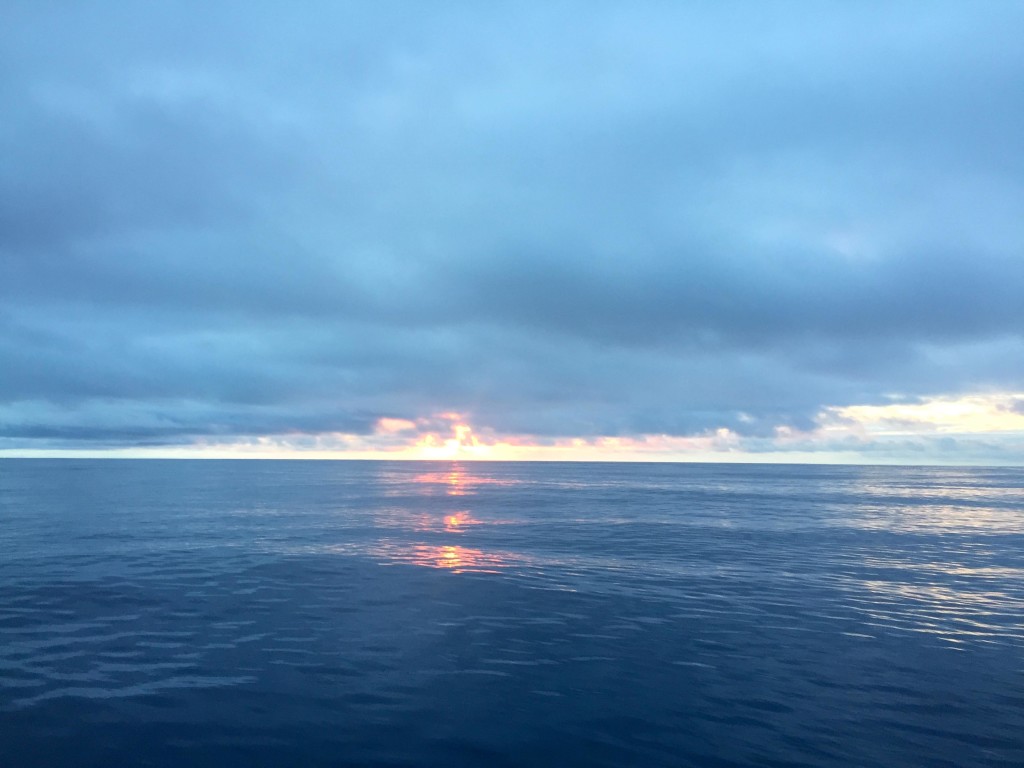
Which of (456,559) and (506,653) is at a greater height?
(506,653)

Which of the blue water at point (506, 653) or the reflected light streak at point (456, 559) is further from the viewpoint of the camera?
the reflected light streak at point (456, 559)

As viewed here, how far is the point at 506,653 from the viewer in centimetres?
2659

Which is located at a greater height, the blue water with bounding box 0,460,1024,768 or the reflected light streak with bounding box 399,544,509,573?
the blue water with bounding box 0,460,1024,768

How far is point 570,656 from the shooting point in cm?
2622

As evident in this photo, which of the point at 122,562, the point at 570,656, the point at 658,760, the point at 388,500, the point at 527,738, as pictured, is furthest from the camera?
the point at 388,500

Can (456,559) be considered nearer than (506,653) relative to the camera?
No

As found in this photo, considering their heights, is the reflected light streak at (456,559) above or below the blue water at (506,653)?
below

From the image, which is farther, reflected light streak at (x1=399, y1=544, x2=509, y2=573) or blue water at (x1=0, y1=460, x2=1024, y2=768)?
reflected light streak at (x1=399, y1=544, x2=509, y2=573)

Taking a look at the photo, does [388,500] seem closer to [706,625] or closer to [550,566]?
[550,566]

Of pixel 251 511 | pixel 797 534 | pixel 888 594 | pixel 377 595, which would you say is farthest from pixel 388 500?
pixel 888 594

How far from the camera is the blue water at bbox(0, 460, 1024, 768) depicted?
1878 centimetres

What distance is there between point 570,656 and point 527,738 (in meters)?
7.26

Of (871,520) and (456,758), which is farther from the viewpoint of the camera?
(871,520)

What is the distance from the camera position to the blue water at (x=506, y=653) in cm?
1878
